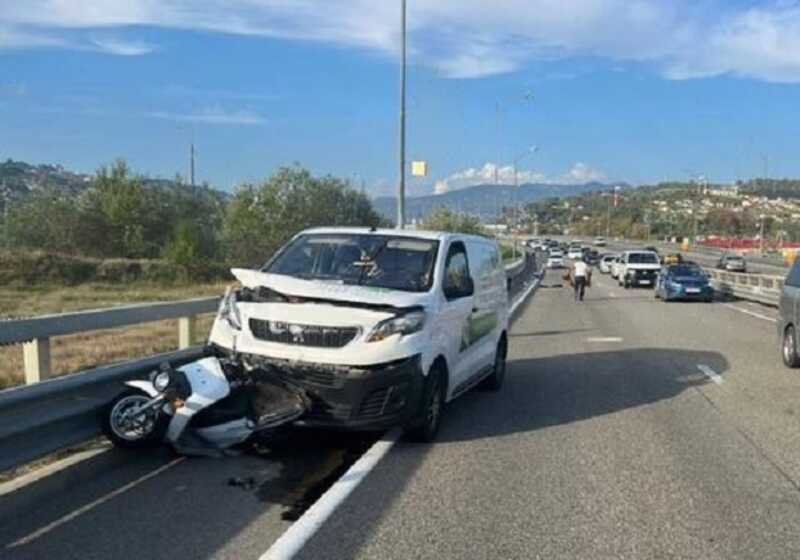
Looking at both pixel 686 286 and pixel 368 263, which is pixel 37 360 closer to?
pixel 368 263

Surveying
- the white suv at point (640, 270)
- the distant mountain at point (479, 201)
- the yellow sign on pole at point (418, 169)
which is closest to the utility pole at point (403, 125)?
the yellow sign on pole at point (418, 169)

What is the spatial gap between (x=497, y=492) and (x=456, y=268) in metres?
3.57

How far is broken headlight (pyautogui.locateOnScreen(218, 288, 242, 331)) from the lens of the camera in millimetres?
8491

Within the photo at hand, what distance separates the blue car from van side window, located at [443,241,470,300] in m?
25.6

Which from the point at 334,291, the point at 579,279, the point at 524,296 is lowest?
the point at 524,296

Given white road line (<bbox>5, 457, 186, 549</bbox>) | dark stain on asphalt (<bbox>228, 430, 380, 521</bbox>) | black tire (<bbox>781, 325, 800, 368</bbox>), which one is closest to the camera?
white road line (<bbox>5, 457, 186, 549</bbox>)

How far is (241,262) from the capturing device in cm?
7006

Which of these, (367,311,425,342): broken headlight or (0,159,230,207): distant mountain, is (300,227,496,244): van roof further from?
(0,159,230,207): distant mountain

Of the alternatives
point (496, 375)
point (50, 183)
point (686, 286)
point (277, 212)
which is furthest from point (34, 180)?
point (496, 375)

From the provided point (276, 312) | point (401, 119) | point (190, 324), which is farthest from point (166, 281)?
point (276, 312)

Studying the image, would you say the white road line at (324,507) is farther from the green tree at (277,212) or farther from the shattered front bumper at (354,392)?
the green tree at (277,212)

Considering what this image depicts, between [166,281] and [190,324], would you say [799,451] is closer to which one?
[190,324]

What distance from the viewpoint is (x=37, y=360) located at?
8.35 m

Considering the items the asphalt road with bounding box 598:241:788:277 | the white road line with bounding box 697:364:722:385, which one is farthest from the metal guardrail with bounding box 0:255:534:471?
the asphalt road with bounding box 598:241:788:277
